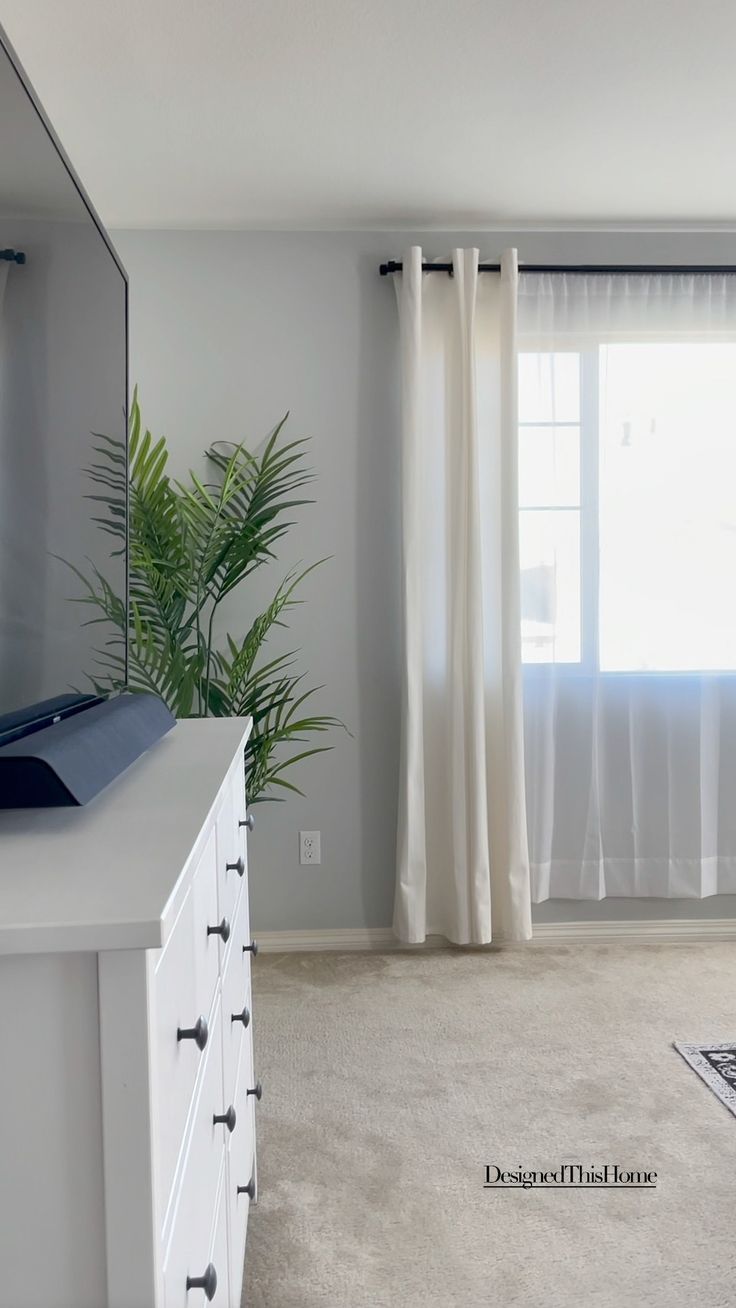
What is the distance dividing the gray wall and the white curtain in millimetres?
141

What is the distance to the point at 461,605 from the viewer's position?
11.0 feet

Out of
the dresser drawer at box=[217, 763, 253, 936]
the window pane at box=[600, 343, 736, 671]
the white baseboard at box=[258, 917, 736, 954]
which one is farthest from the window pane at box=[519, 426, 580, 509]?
the dresser drawer at box=[217, 763, 253, 936]

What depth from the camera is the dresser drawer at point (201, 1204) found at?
834 mm

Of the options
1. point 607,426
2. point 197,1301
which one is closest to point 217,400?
point 607,426

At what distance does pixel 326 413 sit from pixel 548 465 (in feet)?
2.55

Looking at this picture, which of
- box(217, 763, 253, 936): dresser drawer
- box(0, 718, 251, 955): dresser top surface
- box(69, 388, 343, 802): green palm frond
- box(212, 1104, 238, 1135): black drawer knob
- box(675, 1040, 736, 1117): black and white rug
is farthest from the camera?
box(69, 388, 343, 802): green palm frond

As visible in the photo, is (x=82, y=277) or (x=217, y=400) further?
(x=217, y=400)

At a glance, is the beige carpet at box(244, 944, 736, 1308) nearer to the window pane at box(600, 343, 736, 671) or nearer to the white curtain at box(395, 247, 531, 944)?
the white curtain at box(395, 247, 531, 944)

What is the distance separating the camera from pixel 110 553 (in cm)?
171

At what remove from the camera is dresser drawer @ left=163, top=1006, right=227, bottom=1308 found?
0.83 m

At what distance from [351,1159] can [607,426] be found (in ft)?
7.97

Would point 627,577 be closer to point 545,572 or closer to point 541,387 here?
point 545,572

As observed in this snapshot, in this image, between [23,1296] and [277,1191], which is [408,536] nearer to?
[277,1191]

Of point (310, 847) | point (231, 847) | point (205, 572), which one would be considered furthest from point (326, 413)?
point (231, 847)
